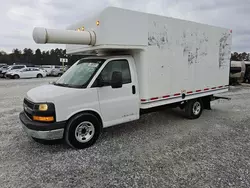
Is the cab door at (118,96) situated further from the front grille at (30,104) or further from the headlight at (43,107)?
the front grille at (30,104)

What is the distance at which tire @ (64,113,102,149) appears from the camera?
405 cm

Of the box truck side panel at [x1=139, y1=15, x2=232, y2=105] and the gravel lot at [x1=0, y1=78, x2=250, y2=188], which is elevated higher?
the box truck side panel at [x1=139, y1=15, x2=232, y2=105]

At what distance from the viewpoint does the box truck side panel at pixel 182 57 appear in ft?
16.3

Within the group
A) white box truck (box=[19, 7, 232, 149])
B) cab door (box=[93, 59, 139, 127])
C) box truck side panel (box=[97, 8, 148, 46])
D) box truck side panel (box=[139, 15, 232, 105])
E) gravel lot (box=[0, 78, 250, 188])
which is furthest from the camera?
box truck side panel (box=[139, 15, 232, 105])

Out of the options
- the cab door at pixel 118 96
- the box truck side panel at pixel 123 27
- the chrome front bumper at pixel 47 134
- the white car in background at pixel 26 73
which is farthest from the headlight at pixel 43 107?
the white car in background at pixel 26 73

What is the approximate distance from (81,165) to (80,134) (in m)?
0.77

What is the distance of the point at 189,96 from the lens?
6020mm

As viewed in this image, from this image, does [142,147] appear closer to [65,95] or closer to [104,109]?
[104,109]

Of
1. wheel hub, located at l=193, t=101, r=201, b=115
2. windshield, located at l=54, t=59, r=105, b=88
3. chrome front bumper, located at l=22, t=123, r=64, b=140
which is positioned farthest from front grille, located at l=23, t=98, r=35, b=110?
wheel hub, located at l=193, t=101, r=201, b=115

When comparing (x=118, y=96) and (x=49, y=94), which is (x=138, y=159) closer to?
(x=118, y=96)

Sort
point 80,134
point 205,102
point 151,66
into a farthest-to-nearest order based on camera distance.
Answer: point 205,102, point 151,66, point 80,134

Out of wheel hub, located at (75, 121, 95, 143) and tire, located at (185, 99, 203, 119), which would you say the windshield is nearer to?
wheel hub, located at (75, 121, 95, 143)

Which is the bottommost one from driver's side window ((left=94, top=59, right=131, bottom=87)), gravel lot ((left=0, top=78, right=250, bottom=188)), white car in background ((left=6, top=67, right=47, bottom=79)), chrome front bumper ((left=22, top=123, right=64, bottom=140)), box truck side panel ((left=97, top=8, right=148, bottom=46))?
gravel lot ((left=0, top=78, right=250, bottom=188))

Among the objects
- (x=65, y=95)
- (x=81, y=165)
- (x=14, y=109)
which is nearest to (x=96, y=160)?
(x=81, y=165)
